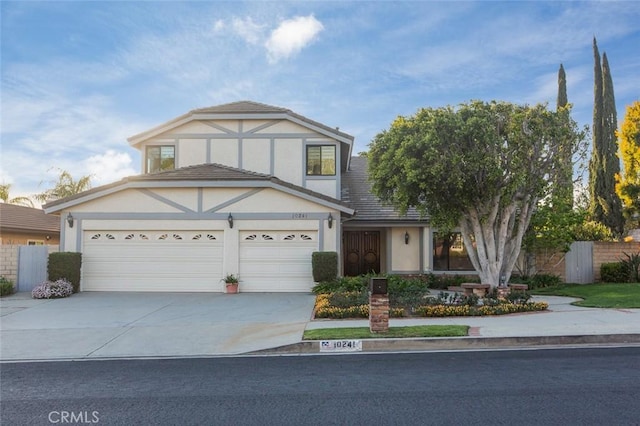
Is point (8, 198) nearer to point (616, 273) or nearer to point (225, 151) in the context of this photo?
point (225, 151)

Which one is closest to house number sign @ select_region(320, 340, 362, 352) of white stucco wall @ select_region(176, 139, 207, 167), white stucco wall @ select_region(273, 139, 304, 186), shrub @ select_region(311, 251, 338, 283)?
shrub @ select_region(311, 251, 338, 283)

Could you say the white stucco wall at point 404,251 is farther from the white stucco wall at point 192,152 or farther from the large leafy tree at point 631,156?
the large leafy tree at point 631,156

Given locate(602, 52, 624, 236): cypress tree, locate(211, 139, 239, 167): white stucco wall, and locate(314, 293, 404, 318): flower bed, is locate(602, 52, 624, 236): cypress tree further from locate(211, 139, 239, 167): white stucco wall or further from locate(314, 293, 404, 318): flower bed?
locate(211, 139, 239, 167): white stucco wall

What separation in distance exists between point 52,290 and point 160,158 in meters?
7.01

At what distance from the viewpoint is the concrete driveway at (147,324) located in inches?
324

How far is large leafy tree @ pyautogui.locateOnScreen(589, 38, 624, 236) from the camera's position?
25031mm

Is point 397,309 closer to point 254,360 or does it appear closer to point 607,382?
point 254,360

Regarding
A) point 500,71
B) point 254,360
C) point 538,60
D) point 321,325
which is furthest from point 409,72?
point 254,360

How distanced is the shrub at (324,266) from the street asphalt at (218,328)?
5.30ft

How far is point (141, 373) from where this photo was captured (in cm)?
669

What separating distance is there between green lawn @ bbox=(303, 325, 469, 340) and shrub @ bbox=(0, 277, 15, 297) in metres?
11.5

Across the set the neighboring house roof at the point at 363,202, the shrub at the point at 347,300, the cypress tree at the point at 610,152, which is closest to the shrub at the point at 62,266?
the shrub at the point at 347,300

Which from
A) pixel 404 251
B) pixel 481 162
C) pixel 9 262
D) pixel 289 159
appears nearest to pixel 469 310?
pixel 481 162

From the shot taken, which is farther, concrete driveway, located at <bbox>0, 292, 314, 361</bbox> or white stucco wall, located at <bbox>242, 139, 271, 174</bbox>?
white stucco wall, located at <bbox>242, 139, 271, 174</bbox>
